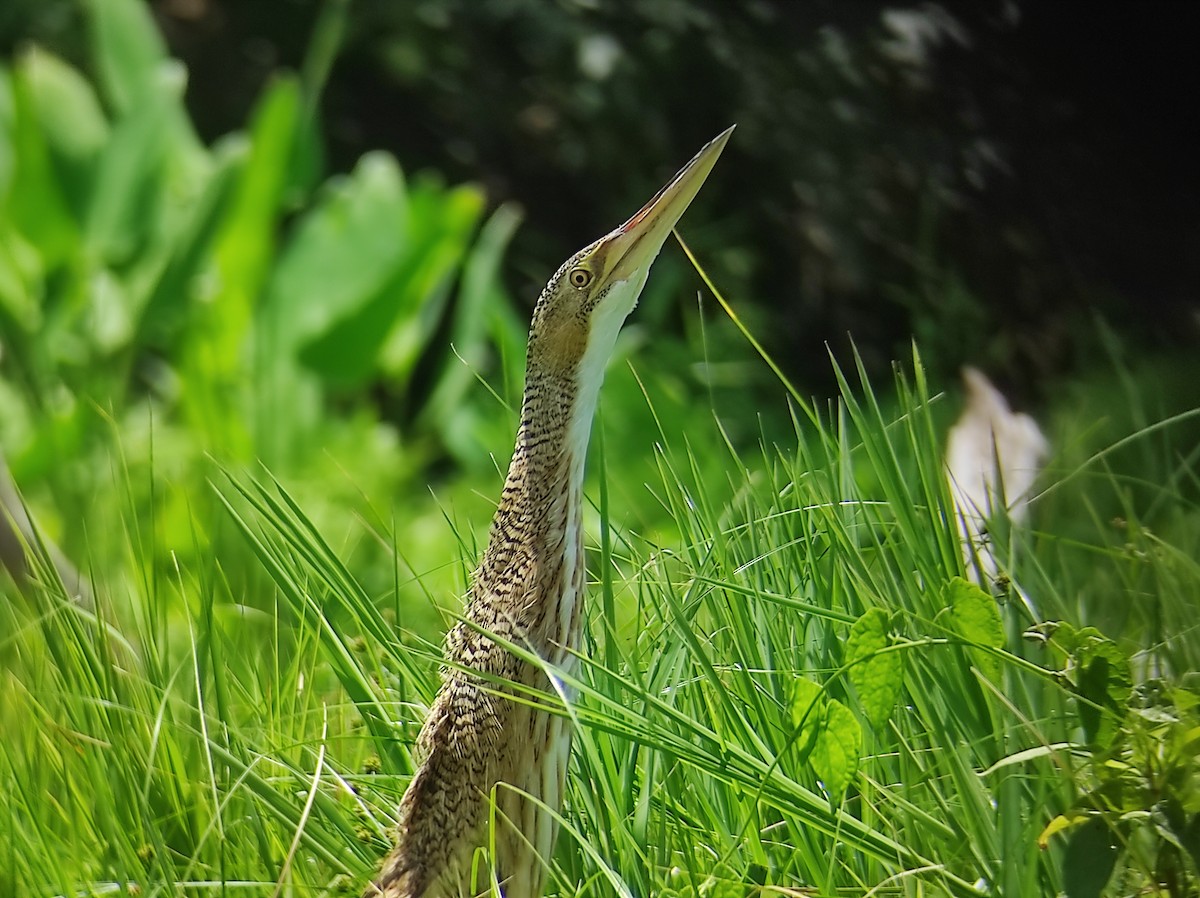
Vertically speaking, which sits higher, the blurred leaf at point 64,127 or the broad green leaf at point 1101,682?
the blurred leaf at point 64,127

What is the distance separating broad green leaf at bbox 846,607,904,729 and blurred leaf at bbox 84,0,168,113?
2877mm

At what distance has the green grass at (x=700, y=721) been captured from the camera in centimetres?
107

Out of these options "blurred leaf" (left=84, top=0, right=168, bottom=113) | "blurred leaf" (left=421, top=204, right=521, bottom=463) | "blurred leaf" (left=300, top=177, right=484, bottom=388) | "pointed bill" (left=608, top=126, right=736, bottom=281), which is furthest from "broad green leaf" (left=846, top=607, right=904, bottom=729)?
"blurred leaf" (left=84, top=0, right=168, bottom=113)

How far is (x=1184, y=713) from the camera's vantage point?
99cm

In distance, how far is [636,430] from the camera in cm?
317

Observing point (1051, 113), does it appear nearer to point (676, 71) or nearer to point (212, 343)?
point (676, 71)

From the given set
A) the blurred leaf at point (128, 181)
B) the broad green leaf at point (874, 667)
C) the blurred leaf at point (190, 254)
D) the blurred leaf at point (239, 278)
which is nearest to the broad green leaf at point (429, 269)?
the blurred leaf at point (239, 278)

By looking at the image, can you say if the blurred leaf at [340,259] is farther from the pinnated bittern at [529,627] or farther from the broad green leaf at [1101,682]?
the broad green leaf at [1101,682]

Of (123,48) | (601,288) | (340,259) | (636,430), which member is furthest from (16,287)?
(601,288)

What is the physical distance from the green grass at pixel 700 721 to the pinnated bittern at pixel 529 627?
5 centimetres

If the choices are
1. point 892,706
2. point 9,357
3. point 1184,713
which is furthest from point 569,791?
point 9,357

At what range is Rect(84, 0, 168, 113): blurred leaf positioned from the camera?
349cm

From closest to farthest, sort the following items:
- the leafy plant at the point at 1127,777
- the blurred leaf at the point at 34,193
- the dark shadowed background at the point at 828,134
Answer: the leafy plant at the point at 1127,777 < the dark shadowed background at the point at 828,134 < the blurred leaf at the point at 34,193

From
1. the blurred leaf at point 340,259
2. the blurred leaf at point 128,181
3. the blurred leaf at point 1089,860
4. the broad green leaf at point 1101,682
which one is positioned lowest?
the blurred leaf at point 1089,860
